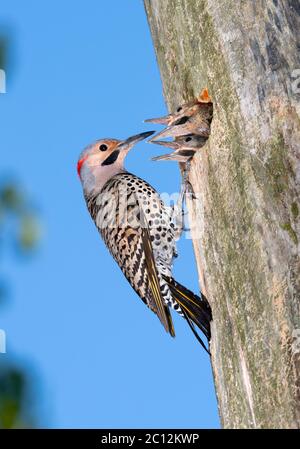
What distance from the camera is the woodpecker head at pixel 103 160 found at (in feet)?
16.7

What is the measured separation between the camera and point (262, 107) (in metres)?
3.03

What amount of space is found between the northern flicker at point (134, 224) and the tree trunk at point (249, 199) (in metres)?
0.61

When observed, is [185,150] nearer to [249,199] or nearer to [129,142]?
[249,199]

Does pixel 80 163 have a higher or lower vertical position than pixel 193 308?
higher

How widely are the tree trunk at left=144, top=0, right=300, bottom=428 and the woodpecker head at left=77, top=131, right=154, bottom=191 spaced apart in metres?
1.48

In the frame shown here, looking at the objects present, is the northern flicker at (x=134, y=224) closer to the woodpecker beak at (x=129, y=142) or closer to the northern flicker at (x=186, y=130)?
the woodpecker beak at (x=129, y=142)

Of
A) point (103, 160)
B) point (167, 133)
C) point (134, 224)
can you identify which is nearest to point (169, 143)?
point (167, 133)

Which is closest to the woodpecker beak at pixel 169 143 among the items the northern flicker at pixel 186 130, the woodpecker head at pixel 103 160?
the northern flicker at pixel 186 130

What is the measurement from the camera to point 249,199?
2.95m

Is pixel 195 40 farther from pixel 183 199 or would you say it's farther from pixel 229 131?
pixel 183 199

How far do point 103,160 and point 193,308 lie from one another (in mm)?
1744

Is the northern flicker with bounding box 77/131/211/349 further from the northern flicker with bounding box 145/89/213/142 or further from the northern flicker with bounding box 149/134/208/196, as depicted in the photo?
the northern flicker with bounding box 145/89/213/142

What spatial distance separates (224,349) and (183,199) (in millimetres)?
1083
